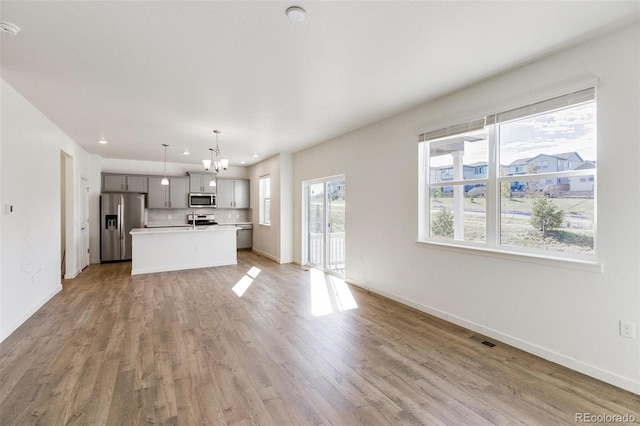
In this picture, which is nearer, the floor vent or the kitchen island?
the floor vent

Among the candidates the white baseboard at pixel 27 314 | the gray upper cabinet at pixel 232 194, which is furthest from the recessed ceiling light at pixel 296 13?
the gray upper cabinet at pixel 232 194

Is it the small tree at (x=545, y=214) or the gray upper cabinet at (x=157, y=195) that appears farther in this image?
the gray upper cabinet at (x=157, y=195)

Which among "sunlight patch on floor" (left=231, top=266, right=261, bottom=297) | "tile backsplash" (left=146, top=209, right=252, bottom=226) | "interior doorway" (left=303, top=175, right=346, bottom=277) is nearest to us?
"sunlight patch on floor" (left=231, top=266, right=261, bottom=297)

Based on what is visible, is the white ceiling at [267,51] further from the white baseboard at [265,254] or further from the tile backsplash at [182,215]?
the tile backsplash at [182,215]

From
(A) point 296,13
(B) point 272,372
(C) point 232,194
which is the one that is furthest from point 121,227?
(A) point 296,13

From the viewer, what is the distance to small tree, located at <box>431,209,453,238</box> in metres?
3.64

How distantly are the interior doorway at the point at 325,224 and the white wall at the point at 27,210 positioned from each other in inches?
172

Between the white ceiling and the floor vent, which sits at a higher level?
the white ceiling

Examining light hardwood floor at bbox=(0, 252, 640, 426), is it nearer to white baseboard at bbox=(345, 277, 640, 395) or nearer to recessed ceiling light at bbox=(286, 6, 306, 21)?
white baseboard at bbox=(345, 277, 640, 395)

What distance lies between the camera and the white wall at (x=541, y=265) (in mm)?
2205

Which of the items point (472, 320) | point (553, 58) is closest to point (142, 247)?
point (472, 320)

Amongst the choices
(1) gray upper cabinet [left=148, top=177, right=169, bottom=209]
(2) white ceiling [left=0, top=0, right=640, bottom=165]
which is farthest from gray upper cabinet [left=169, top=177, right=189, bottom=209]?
(2) white ceiling [left=0, top=0, right=640, bottom=165]

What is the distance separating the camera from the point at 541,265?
2.67 metres

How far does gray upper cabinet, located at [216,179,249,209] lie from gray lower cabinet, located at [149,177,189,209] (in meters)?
0.94
